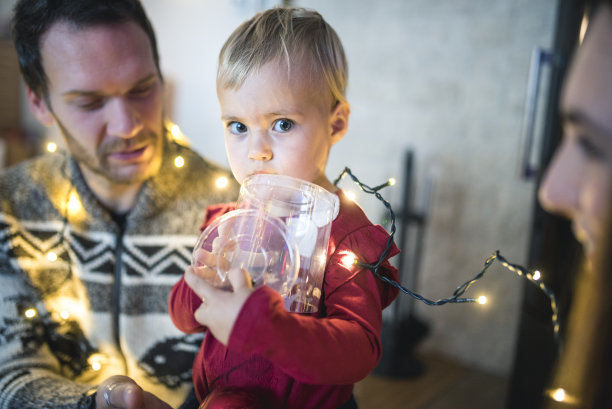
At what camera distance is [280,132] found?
636mm

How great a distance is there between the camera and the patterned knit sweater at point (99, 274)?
1.04 metres

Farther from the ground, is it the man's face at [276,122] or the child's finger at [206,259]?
the man's face at [276,122]

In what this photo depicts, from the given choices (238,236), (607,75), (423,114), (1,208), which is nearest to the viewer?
(607,75)

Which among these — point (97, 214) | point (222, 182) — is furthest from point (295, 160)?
point (97, 214)

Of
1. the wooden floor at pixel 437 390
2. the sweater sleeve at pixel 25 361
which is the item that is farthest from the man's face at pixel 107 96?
the wooden floor at pixel 437 390

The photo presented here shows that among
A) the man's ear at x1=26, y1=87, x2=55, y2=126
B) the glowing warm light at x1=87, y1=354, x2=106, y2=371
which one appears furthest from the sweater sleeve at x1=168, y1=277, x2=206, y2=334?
the man's ear at x1=26, y1=87, x2=55, y2=126

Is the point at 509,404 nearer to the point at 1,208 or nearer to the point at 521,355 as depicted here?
the point at 521,355

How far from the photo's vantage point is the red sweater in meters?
0.48

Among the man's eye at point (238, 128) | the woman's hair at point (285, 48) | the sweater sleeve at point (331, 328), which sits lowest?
the sweater sleeve at point (331, 328)

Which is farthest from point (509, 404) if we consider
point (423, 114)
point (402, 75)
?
point (402, 75)

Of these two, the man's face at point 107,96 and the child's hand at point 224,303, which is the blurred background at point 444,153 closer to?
the man's face at point 107,96

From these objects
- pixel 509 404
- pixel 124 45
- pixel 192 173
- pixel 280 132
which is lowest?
pixel 509 404

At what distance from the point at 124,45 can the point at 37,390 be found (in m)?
0.72

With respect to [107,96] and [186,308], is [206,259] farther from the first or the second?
[107,96]
